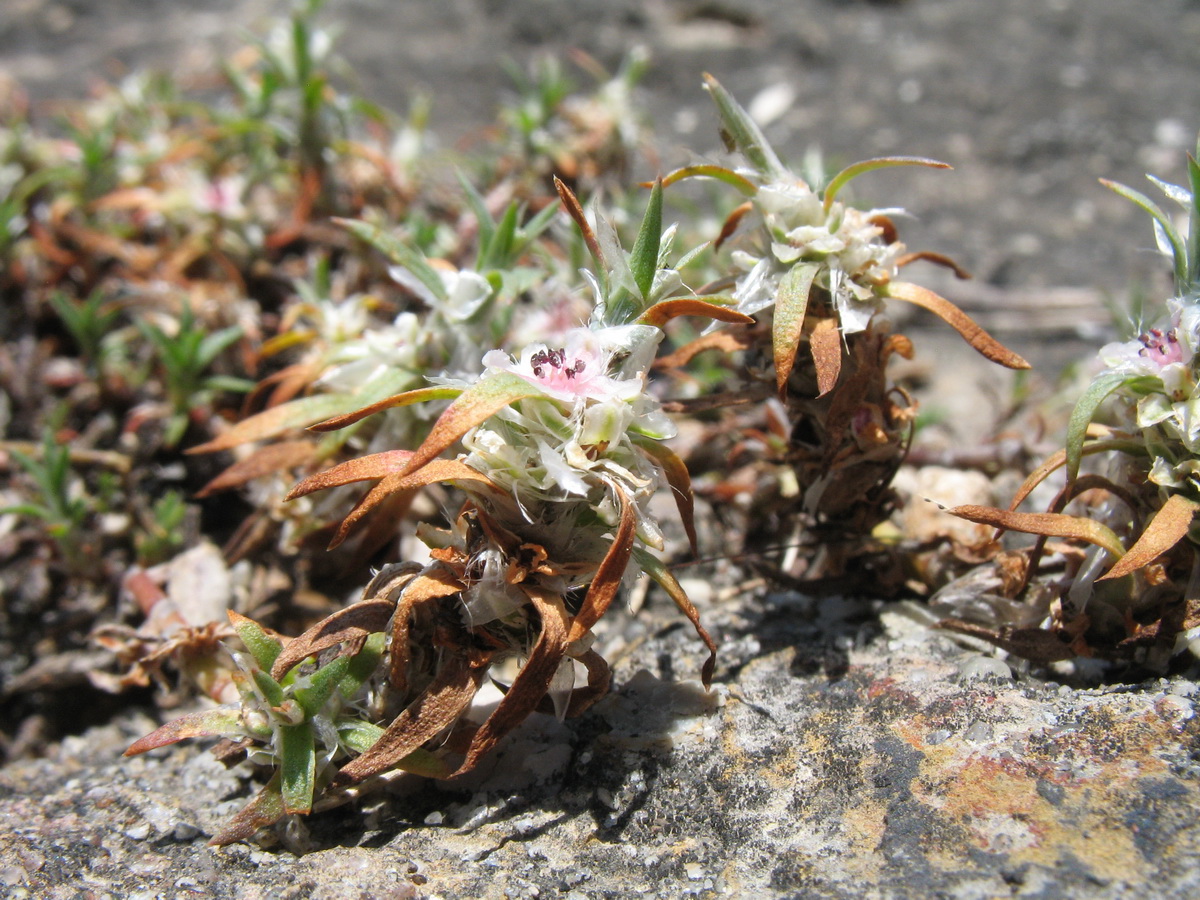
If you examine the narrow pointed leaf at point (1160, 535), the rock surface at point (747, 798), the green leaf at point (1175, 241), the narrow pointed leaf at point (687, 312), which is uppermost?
the green leaf at point (1175, 241)

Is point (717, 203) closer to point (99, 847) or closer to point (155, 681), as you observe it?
point (155, 681)

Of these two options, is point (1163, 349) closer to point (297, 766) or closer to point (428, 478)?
point (428, 478)

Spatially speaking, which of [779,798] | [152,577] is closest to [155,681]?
[152,577]

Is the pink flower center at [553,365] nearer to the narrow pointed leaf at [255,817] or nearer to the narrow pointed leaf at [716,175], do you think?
the narrow pointed leaf at [716,175]

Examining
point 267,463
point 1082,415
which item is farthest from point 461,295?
point 1082,415

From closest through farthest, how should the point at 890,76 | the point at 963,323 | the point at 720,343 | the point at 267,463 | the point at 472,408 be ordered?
1. the point at 472,408
2. the point at 963,323
3. the point at 720,343
4. the point at 267,463
5. the point at 890,76

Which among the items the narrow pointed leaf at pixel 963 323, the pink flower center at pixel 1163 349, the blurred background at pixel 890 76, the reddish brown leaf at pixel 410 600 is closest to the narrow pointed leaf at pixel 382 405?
the reddish brown leaf at pixel 410 600
